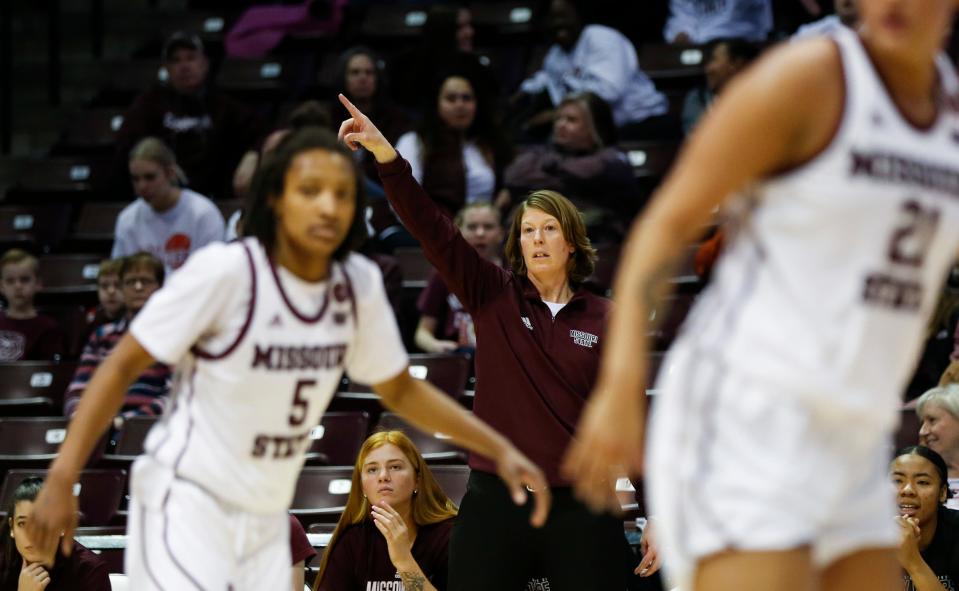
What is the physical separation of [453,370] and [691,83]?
3.60 m

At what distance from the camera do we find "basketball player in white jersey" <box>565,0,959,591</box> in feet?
8.04

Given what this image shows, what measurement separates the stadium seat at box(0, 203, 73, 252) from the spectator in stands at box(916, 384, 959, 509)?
18.8ft

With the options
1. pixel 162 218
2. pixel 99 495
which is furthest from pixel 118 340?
pixel 99 495

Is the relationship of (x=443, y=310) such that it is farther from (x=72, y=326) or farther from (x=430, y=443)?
(x=72, y=326)

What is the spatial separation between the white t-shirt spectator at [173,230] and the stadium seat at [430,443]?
2.33 meters

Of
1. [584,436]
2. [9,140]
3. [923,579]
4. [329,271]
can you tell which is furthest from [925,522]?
[9,140]

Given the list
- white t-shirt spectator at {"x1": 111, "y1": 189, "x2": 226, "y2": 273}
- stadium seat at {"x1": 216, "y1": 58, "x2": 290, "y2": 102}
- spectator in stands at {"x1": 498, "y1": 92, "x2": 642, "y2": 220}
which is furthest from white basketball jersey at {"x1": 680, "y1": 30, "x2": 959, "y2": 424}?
stadium seat at {"x1": 216, "y1": 58, "x2": 290, "y2": 102}

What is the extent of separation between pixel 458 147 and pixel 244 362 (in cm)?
559

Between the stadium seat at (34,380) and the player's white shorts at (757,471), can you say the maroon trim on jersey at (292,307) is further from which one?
the stadium seat at (34,380)

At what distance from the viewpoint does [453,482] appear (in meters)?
6.11

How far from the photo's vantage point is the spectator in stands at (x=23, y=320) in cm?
845

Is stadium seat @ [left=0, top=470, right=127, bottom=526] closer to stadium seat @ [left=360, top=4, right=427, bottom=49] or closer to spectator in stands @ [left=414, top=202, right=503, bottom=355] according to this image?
spectator in stands @ [left=414, top=202, right=503, bottom=355]

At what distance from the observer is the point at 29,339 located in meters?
8.54

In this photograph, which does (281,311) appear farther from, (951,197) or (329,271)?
(951,197)
